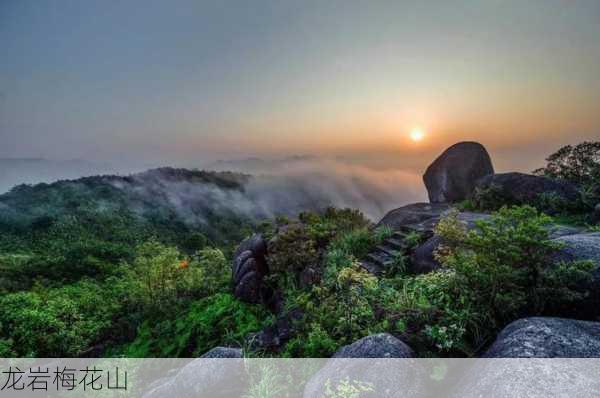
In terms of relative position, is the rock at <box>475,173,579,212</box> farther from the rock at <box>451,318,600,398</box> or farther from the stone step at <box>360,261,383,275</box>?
the rock at <box>451,318,600,398</box>

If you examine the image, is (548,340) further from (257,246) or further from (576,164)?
(576,164)

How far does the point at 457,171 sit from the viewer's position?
1717 cm

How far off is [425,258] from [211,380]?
601 cm

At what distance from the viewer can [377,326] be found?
5156 millimetres

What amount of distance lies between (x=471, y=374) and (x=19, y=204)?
90879mm

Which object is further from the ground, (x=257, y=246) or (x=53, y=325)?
(x=257, y=246)

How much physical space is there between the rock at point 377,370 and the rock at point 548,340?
97cm

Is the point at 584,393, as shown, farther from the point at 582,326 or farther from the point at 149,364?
the point at 149,364

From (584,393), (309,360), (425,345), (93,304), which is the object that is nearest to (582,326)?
(584,393)

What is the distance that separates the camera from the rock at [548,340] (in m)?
3.12

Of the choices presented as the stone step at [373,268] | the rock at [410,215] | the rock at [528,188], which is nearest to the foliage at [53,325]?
the stone step at [373,268]

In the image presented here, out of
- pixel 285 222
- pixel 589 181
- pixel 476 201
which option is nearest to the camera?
pixel 589 181

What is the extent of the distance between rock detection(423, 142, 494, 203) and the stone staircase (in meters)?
8.19

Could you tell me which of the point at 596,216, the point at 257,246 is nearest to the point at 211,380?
the point at 257,246
